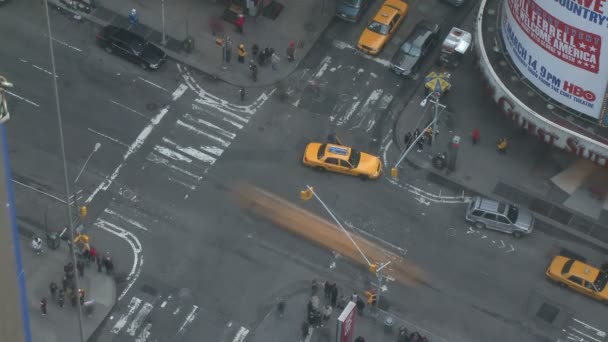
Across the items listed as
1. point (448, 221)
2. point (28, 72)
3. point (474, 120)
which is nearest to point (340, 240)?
point (448, 221)

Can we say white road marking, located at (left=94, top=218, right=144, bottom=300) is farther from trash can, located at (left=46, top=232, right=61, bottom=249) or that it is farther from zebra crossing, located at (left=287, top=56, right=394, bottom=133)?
zebra crossing, located at (left=287, top=56, right=394, bottom=133)

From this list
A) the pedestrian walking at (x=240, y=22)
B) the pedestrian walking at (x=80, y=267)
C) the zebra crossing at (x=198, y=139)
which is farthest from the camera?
the pedestrian walking at (x=240, y=22)

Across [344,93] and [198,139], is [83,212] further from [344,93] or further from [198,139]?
[344,93]

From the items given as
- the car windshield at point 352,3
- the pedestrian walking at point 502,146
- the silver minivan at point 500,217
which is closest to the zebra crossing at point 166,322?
→ the silver minivan at point 500,217

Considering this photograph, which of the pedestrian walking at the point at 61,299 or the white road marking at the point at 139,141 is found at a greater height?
the white road marking at the point at 139,141

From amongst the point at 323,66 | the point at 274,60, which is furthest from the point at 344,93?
the point at 274,60

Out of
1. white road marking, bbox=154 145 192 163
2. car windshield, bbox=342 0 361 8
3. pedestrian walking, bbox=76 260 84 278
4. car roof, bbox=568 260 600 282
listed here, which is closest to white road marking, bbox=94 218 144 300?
pedestrian walking, bbox=76 260 84 278

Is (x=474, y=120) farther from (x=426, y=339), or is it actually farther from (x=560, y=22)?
(x=426, y=339)

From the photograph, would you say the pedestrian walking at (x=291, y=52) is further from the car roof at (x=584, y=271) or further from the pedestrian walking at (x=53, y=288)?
the car roof at (x=584, y=271)
